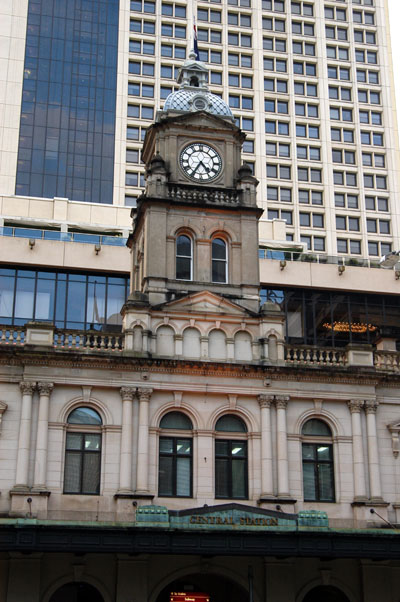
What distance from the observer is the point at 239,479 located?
38344 mm

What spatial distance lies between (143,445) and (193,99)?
18475 mm

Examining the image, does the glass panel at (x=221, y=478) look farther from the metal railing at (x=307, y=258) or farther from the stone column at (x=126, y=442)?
the metal railing at (x=307, y=258)

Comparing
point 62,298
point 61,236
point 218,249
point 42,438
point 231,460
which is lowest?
point 231,460

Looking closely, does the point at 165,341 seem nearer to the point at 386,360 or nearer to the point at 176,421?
the point at 176,421

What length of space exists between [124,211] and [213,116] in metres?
30.8

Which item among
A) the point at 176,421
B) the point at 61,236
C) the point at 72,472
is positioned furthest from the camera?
the point at 61,236

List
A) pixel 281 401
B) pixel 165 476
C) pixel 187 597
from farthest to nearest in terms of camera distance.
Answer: pixel 281 401
pixel 165 476
pixel 187 597

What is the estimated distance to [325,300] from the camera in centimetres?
6762

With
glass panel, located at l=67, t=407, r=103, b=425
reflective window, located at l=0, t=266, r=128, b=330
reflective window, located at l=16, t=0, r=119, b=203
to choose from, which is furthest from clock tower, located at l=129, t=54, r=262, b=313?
reflective window, located at l=16, t=0, r=119, b=203


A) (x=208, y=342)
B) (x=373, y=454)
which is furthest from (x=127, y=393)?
(x=373, y=454)

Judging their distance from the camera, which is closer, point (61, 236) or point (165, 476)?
point (165, 476)

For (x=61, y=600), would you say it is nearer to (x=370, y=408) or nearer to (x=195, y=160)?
(x=370, y=408)

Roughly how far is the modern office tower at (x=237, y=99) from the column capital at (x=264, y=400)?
4663cm

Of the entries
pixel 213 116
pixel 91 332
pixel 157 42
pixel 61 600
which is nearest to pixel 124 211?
pixel 157 42
